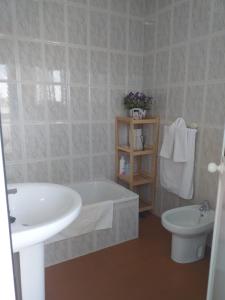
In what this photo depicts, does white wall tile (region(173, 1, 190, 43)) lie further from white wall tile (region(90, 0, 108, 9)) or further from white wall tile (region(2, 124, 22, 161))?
white wall tile (region(2, 124, 22, 161))

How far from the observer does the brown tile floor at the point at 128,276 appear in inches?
68.6

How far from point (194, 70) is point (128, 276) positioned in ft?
6.19

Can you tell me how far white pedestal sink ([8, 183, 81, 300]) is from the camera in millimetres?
1138

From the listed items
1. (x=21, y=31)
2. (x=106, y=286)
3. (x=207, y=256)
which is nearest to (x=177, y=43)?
(x=21, y=31)

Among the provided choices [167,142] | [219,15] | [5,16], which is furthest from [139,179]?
[5,16]

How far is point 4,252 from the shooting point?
528mm

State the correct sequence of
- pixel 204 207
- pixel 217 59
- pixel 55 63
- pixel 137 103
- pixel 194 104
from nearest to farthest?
pixel 217 59
pixel 204 207
pixel 194 104
pixel 55 63
pixel 137 103

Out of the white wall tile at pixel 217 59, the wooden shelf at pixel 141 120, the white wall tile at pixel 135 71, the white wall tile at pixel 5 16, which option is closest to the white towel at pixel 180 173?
the wooden shelf at pixel 141 120

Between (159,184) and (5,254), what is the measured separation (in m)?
2.45

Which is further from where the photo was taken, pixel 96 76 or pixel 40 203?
pixel 96 76

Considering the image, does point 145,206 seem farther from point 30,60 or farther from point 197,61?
point 30,60

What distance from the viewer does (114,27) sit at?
2.63m

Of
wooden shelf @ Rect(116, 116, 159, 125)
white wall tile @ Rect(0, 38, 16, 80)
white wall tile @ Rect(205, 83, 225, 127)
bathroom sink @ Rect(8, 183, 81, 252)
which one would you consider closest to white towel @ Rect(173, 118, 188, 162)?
white wall tile @ Rect(205, 83, 225, 127)

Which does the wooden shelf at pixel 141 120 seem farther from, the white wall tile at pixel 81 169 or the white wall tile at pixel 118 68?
the white wall tile at pixel 81 169
